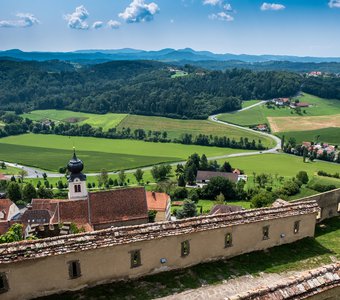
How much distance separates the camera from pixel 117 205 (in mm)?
53906

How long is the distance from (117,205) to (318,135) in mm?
143227

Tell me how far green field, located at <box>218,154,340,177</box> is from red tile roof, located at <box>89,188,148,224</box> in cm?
7666

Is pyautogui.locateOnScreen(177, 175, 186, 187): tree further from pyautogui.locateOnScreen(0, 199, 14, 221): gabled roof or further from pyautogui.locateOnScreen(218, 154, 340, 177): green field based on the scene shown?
pyautogui.locateOnScreen(0, 199, 14, 221): gabled roof

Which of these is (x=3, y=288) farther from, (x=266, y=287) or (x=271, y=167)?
(x=271, y=167)

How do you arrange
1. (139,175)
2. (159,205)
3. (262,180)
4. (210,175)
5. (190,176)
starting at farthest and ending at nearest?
(210,175)
(190,176)
(139,175)
(262,180)
(159,205)

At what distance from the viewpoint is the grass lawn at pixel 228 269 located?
1997cm

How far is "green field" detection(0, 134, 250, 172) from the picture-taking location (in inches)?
5536

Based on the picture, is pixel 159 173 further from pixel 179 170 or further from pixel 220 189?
pixel 220 189

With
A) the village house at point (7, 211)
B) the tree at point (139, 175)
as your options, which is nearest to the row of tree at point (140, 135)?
the tree at point (139, 175)

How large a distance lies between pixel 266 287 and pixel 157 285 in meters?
10.1

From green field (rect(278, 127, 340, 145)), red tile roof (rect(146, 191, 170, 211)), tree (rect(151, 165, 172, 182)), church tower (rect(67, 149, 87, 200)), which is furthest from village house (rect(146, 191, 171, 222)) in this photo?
green field (rect(278, 127, 340, 145))

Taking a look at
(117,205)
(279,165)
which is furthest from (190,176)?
(117,205)

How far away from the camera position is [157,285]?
20766mm

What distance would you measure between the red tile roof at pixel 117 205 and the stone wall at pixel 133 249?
3082cm
